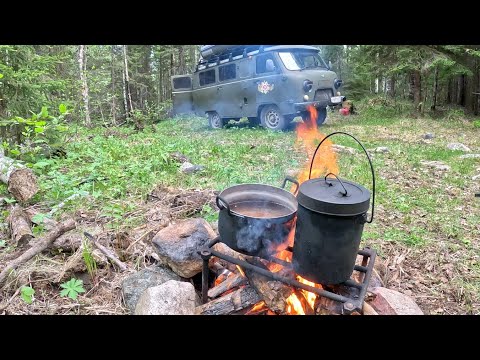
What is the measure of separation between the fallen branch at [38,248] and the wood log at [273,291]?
1.75 meters

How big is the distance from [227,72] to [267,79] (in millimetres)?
1688

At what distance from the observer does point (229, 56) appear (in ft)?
32.1

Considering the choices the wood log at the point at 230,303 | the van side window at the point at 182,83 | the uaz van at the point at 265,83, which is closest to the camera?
the wood log at the point at 230,303

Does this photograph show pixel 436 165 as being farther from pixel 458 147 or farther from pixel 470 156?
pixel 458 147

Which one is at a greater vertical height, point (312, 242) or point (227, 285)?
point (312, 242)

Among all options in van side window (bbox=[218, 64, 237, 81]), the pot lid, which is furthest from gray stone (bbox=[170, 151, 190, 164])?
van side window (bbox=[218, 64, 237, 81])

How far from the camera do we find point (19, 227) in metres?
3.02

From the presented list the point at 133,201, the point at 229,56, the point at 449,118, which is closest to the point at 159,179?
the point at 133,201

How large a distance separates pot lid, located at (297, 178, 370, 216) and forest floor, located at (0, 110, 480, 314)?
3.73 feet

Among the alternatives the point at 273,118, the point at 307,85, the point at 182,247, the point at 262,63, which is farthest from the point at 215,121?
the point at 182,247

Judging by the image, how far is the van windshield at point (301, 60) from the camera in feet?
27.4

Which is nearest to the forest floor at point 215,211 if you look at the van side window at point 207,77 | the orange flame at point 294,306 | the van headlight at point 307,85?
the orange flame at point 294,306

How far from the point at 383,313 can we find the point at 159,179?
10.7 ft

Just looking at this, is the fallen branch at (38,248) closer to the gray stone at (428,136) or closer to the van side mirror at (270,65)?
the van side mirror at (270,65)
